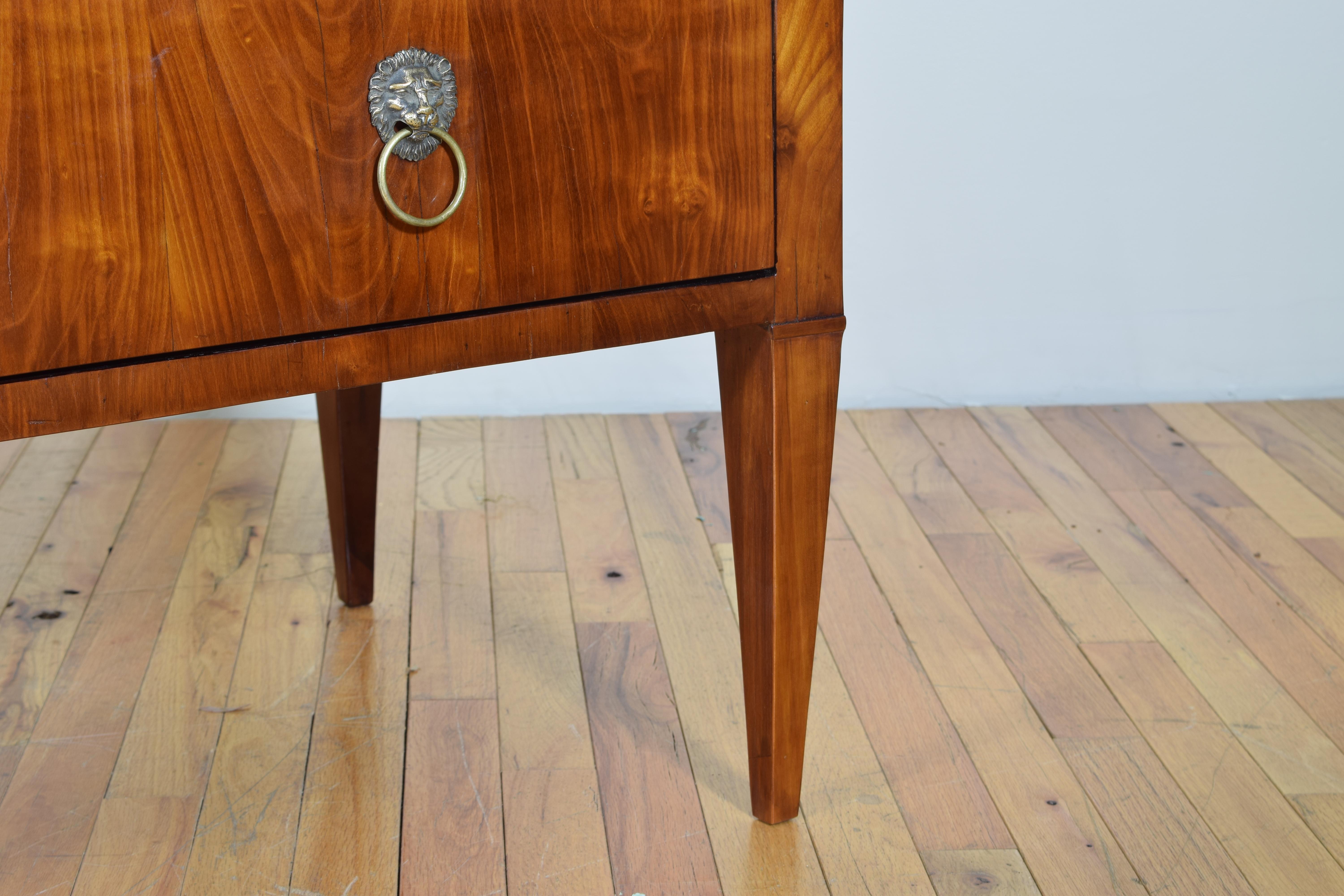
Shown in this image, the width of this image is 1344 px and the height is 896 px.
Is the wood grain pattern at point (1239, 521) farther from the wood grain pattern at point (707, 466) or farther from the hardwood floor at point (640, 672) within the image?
the wood grain pattern at point (707, 466)

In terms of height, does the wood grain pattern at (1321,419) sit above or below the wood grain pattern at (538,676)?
below

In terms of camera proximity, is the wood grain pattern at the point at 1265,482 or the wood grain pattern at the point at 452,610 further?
the wood grain pattern at the point at 1265,482

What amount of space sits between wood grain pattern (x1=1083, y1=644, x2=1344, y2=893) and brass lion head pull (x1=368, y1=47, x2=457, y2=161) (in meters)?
0.72

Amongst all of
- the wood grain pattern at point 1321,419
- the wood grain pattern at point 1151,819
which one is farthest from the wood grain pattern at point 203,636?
the wood grain pattern at point 1321,419

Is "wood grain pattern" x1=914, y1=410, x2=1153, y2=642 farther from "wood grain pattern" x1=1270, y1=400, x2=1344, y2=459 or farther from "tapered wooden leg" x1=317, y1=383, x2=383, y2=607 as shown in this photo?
Result: "tapered wooden leg" x1=317, y1=383, x2=383, y2=607

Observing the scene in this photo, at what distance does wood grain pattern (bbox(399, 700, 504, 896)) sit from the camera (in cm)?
93

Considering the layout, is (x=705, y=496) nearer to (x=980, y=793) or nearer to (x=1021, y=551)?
(x=1021, y=551)

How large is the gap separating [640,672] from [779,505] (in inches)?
15.3

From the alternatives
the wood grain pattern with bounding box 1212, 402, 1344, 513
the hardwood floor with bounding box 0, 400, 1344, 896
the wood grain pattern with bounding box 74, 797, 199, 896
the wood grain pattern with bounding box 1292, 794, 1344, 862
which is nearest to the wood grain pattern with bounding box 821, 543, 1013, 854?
the hardwood floor with bounding box 0, 400, 1344, 896

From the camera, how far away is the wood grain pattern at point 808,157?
2.45ft

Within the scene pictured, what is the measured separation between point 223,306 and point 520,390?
1.21 meters

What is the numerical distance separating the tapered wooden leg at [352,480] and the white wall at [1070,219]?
0.58 m

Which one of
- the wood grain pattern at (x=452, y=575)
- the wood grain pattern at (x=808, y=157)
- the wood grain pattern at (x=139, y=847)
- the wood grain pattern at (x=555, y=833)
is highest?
the wood grain pattern at (x=808, y=157)

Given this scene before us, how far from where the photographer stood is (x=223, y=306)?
65 centimetres
